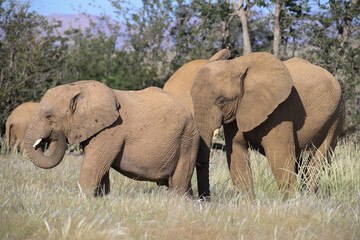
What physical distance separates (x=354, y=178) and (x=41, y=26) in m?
9.54

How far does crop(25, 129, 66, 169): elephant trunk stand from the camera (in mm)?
5348

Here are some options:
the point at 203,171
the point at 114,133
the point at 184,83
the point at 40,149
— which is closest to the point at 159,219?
the point at 114,133

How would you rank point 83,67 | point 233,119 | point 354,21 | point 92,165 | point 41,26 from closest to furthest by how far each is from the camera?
point 92,165 < point 233,119 < point 354,21 < point 41,26 < point 83,67

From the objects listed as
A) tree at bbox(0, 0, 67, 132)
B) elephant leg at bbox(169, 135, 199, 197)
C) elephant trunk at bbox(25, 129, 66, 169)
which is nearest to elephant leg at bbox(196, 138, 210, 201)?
elephant leg at bbox(169, 135, 199, 197)

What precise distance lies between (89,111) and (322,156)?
127 inches

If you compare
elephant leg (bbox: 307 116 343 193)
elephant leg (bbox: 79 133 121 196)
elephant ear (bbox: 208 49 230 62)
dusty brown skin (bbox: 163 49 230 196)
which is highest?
elephant ear (bbox: 208 49 230 62)

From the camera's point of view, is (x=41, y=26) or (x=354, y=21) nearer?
(x=354, y=21)

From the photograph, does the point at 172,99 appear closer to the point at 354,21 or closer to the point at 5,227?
the point at 5,227

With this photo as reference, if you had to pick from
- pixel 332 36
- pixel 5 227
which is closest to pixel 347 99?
pixel 332 36

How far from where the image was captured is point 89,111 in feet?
17.3

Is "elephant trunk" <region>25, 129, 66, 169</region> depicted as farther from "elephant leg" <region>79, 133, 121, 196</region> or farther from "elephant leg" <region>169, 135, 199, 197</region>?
"elephant leg" <region>169, 135, 199, 197</region>

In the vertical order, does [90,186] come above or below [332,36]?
below

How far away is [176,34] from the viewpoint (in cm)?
1501

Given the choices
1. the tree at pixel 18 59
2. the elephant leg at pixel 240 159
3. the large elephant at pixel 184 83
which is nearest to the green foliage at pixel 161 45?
the tree at pixel 18 59
